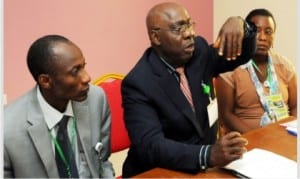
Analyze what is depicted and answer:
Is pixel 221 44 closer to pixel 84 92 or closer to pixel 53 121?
pixel 84 92

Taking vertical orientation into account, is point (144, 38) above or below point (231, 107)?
above

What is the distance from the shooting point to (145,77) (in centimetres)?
179

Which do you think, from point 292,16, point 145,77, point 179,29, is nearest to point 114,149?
point 145,77

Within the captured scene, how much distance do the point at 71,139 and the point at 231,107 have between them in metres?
1.16

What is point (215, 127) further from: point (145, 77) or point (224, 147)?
point (224, 147)

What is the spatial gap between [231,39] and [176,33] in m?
0.24

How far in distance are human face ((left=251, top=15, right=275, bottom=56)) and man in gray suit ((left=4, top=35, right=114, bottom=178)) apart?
1.19 meters

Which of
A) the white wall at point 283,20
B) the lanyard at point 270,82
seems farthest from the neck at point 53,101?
the white wall at point 283,20

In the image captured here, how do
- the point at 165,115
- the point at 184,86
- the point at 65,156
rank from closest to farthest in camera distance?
the point at 65,156 < the point at 165,115 < the point at 184,86

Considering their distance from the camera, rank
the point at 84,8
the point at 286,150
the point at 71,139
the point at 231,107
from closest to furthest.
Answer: the point at 71,139 → the point at 286,150 → the point at 231,107 → the point at 84,8

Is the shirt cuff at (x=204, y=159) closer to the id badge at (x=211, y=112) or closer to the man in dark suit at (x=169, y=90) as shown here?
the man in dark suit at (x=169, y=90)

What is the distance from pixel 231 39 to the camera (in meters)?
1.86

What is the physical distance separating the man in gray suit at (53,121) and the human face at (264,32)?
119 cm

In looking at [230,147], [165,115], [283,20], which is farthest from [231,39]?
[283,20]
